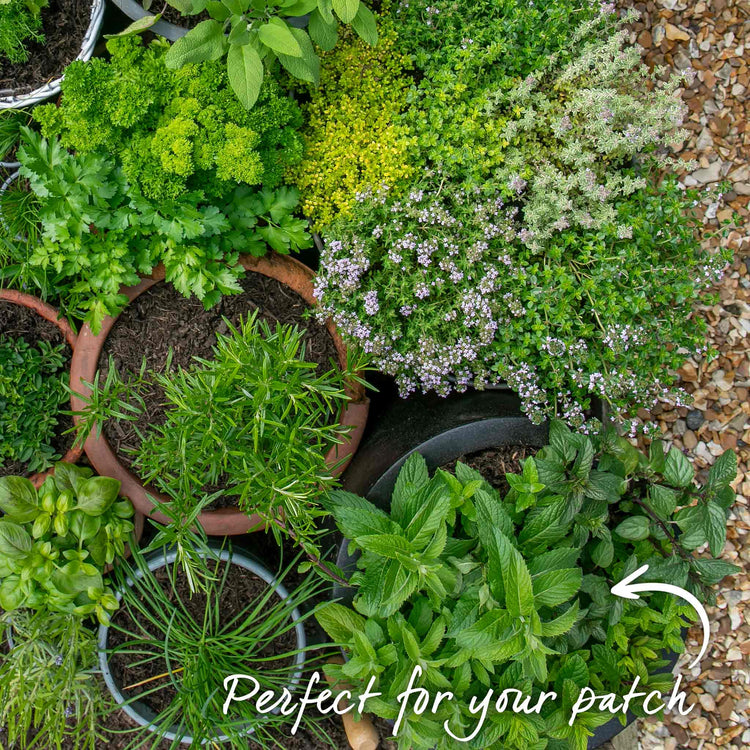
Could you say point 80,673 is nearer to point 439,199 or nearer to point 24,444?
point 24,444

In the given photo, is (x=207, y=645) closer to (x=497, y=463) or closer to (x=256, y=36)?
(x=497, y=463)

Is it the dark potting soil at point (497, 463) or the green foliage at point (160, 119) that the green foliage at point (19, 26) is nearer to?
the green foliage at point (160, 119)

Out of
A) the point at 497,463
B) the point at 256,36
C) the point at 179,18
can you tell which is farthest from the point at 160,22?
the point at 497,463

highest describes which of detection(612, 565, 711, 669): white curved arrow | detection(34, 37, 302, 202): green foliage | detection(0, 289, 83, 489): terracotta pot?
detection(34, 37, 302, 202): green foliage

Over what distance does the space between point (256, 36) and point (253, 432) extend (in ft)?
3.08

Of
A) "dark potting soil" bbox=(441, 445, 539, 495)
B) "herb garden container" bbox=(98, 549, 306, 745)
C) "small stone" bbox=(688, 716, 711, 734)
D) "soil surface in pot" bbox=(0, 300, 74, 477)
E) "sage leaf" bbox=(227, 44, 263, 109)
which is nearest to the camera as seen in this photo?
"sage leaf" bbox=(227, 44, 263, 109)

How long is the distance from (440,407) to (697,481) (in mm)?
1130

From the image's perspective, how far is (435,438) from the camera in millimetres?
1724

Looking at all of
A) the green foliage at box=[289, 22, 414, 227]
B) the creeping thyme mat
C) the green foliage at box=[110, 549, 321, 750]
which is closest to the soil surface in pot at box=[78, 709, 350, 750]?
the green foliage at box=[110, 549, 321, 750]

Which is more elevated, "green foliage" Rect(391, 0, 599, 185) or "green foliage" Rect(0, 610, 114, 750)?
"green foliage" Rect(391, 0, 599, 185)

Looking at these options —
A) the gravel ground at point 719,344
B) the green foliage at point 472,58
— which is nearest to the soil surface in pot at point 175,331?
the green foliage at point 472,58

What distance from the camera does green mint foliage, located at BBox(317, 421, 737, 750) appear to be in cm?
144

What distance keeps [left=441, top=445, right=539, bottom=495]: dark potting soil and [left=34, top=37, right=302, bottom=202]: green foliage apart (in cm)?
91

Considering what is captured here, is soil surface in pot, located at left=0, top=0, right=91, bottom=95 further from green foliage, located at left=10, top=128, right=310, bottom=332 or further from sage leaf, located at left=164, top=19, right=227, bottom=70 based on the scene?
sage leaf, located at left=164, top=19, right=227, bottom=70
